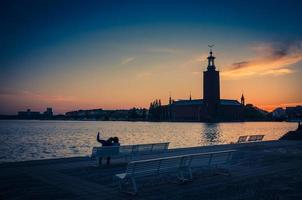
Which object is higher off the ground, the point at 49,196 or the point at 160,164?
the point at 160,164

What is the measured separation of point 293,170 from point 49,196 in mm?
9073

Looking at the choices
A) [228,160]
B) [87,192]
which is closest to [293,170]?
[228,160]

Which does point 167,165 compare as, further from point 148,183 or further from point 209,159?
point 209,159

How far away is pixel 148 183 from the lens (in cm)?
1034

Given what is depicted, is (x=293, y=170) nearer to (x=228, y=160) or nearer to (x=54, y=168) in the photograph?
(x=228, y=160)

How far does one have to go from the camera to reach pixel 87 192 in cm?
908

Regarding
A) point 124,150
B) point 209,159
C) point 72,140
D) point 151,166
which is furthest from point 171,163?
point 72,140

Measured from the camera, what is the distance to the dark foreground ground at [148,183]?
882 centimetres

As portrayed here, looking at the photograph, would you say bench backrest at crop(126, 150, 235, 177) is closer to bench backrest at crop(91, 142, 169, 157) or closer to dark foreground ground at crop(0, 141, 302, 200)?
dark foreground ground at crop(0, 141, 302, 200)

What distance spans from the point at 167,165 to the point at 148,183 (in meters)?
0.86

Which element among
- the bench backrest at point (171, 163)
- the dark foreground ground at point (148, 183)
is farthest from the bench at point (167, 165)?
the dark foreground ground at point (148, 183)

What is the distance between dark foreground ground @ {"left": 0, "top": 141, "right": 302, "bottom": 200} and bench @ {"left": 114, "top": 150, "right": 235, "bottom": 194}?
338 millimetres

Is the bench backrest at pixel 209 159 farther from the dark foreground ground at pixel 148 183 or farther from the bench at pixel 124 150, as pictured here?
the bench at pixel 124 150

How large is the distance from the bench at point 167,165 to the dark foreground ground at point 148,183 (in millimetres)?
338
